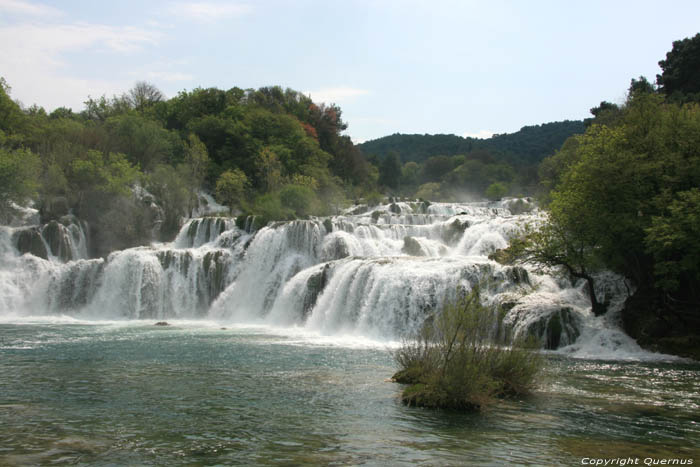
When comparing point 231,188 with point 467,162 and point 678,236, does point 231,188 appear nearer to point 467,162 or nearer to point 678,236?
point 678,236

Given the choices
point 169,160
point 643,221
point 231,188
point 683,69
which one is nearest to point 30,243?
point 231,188

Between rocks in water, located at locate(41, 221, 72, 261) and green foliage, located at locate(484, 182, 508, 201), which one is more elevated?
green foliage, located at locate(484, 182, 508, 201)

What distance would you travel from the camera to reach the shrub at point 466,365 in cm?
1169

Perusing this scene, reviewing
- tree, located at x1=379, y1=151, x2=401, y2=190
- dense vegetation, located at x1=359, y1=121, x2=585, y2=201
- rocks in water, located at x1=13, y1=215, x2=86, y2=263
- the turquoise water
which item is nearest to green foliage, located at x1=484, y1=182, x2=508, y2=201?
dense vegetation, located at x1=359, y1=121, x2=585, y2=201

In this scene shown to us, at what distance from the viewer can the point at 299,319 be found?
28312 millimetres

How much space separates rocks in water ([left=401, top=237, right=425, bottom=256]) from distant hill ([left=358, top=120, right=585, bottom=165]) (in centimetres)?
8849

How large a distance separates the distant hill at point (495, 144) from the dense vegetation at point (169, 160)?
61.8 meters

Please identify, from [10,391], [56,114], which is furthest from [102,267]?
[56,114]

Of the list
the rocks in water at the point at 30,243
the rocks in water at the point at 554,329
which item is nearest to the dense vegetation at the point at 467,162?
the rocks in water at the point at 554,329

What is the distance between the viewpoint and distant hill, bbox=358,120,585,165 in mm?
127312

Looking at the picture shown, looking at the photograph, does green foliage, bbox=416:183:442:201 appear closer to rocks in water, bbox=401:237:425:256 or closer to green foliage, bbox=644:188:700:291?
rocks in water, bbox=401:237:425:256

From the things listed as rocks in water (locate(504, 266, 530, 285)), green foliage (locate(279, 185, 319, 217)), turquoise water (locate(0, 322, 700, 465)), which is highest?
green foliage (locate(279, 185, 319, 217))

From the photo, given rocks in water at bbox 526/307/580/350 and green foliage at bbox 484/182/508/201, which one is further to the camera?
green foliage at bbox 484/182/508/201

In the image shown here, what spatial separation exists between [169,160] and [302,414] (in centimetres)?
4638
